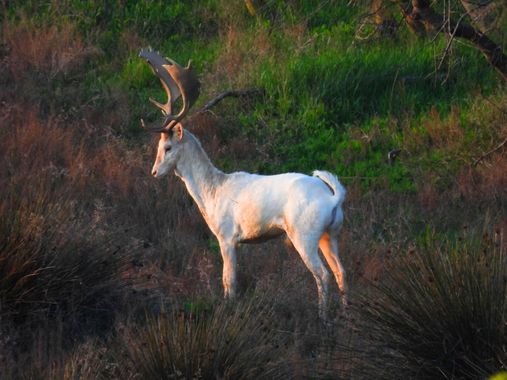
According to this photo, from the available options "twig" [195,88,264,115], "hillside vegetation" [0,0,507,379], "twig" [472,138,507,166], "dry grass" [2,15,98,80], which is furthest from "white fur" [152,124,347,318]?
"dry grass" [2,15,98,80]

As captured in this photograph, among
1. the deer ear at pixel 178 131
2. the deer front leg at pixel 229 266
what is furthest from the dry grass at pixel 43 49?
the deer front leg at pixel 229 266

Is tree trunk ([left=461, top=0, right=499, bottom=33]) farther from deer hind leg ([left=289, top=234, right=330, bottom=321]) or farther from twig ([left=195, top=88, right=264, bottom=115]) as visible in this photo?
deer hind leg ([left=289, top=234, right=330, bottom=321])

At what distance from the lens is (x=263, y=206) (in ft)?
30.5

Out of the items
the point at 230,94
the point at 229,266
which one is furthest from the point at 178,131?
the point at 230,94

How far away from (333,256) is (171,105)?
2.10 m

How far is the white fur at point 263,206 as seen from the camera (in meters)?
8.98

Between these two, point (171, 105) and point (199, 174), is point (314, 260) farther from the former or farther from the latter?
point (171, 105)

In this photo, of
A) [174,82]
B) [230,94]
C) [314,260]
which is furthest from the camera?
[230,94]

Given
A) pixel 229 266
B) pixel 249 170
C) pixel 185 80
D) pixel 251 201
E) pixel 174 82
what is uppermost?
pixel 185 80

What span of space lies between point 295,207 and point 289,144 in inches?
212

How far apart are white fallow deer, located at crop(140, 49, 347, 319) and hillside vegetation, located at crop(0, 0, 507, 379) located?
1.08 ft

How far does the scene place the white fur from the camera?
8984 mm

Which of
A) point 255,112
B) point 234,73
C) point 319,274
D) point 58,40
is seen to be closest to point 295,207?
point 319,274

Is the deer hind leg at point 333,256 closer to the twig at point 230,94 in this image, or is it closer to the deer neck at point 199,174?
the deer neck at point 199,174
